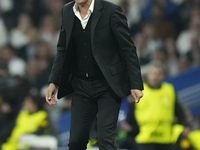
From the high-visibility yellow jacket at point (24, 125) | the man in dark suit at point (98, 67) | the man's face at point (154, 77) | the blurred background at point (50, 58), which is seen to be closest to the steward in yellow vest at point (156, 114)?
the man's face at point (154, 77)

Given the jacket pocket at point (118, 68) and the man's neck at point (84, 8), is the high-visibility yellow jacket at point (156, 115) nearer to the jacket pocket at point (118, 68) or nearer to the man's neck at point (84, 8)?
the jacket pocket at point (118, 68)

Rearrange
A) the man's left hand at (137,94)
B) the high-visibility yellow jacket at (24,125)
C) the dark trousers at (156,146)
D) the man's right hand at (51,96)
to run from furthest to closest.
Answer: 1. the high-visibility yellow jacket at (24,125)
2. the dark trousers at (156,146)
3. the man's right hand at (51,96)
4. the man's left hand at (137,94)

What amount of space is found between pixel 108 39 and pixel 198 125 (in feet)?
12.6

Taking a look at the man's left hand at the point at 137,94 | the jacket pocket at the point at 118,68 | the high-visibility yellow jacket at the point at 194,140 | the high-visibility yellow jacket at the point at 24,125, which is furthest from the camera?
the high-visibility yellow jacket at the point at 24,125

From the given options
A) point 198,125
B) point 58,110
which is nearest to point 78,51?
point 198,125

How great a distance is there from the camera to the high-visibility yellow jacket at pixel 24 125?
8219 mm

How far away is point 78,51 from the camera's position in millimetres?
4906

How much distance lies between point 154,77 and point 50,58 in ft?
14.2

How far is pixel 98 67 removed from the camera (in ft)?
16.0

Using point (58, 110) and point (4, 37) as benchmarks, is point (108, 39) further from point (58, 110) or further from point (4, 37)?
point (4, 37)

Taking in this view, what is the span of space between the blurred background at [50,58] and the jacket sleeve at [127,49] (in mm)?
2023

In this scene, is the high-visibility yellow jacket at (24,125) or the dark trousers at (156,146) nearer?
the dark trousers at (156,146)

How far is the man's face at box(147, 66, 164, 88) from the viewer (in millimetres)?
6984

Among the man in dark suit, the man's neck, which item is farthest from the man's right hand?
the man's neck
